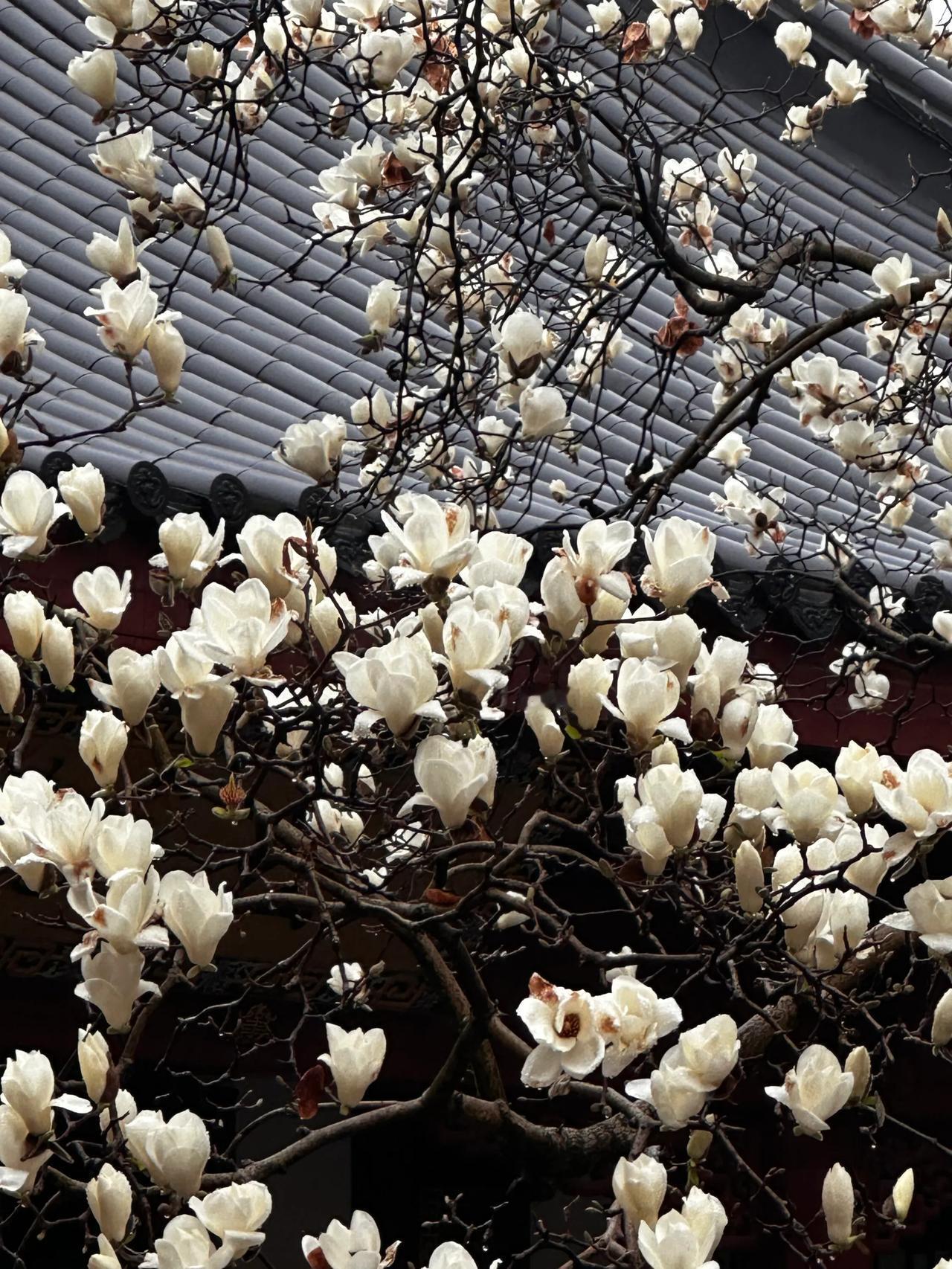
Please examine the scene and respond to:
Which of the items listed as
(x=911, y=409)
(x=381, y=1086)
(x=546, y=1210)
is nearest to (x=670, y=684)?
(x=911, y=409)

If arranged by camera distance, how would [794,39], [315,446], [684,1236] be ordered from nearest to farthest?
[684,1236] → [315,446] → [794,39]

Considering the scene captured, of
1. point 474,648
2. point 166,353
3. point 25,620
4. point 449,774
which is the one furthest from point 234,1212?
point 166,353

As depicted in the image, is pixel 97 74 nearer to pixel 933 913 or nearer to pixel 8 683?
pixel 8 683

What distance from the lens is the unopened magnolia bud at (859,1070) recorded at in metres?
1.66

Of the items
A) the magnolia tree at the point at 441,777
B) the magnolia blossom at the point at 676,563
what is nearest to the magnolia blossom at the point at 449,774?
the magnolia tree at the point at 441,777

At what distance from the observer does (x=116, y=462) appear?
2.62 meters

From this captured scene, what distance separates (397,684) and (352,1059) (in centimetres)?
47

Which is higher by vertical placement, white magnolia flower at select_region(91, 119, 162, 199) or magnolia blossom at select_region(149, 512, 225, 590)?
white magnolia flower at select_region(91, 119, 162, 199)

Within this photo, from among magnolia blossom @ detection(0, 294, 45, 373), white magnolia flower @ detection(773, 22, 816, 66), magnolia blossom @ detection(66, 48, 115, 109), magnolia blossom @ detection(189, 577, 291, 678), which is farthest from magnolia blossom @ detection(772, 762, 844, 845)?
white magnolia flower @ detection(773, 22, 816, 66)

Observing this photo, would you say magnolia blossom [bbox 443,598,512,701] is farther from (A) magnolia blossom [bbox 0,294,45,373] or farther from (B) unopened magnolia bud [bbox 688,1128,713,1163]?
(A) magnolia blossom [bbox 0,294,45,373]

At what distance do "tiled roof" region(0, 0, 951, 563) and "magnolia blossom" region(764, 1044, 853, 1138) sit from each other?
1.50m

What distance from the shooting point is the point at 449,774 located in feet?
4.72

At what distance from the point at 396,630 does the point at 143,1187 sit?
62 centimetres

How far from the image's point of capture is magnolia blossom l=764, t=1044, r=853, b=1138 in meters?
1.56
